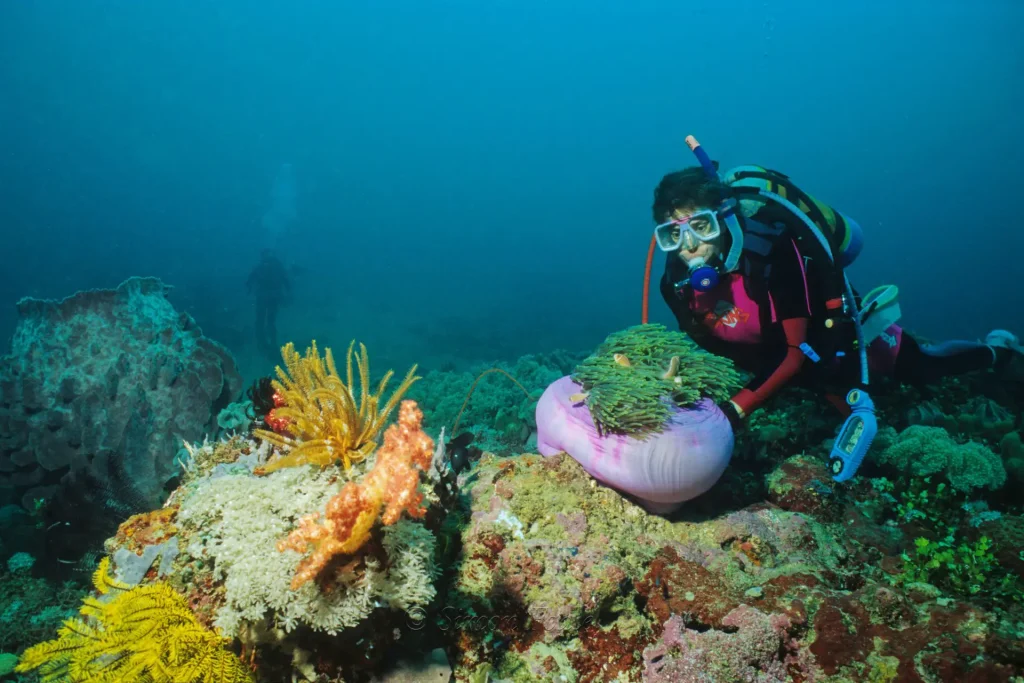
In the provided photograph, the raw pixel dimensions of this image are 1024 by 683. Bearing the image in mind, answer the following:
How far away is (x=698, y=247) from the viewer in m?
4.39

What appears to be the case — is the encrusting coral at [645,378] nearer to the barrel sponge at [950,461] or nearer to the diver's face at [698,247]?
the diver's face at [698,247]

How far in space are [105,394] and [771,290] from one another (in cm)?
822

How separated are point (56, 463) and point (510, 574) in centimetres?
646

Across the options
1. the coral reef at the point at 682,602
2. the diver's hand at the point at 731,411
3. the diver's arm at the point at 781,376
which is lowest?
the coral reef at the point at 682,602

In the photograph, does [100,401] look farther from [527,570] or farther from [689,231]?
[689,231]

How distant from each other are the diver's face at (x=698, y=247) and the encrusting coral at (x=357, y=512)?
3379 mm

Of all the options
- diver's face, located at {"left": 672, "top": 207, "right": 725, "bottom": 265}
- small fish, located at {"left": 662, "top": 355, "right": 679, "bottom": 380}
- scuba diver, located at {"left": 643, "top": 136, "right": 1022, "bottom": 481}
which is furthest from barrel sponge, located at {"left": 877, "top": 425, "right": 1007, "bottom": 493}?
diver's face, located at {"left": 672, "top": 207, "right": 725, "bottom": 265}

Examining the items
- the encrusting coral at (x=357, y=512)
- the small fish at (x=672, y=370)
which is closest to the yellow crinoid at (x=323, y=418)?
the encrusting coral at (x=357, y=512)

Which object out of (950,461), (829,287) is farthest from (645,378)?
(950,461)

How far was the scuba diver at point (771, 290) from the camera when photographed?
4.08m

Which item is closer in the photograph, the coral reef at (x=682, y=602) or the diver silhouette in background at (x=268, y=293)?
the coral reef at (x=682, y=602)

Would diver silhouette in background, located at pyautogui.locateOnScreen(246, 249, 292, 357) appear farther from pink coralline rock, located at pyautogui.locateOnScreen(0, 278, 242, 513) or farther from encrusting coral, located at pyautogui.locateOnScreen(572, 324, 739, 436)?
encrusting coral, located at pyautogui.locateOnScreen(572, 324, 739, 436)

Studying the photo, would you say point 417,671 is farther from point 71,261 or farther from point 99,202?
point 99,202

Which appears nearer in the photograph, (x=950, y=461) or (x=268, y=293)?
(x=950, y=461)
